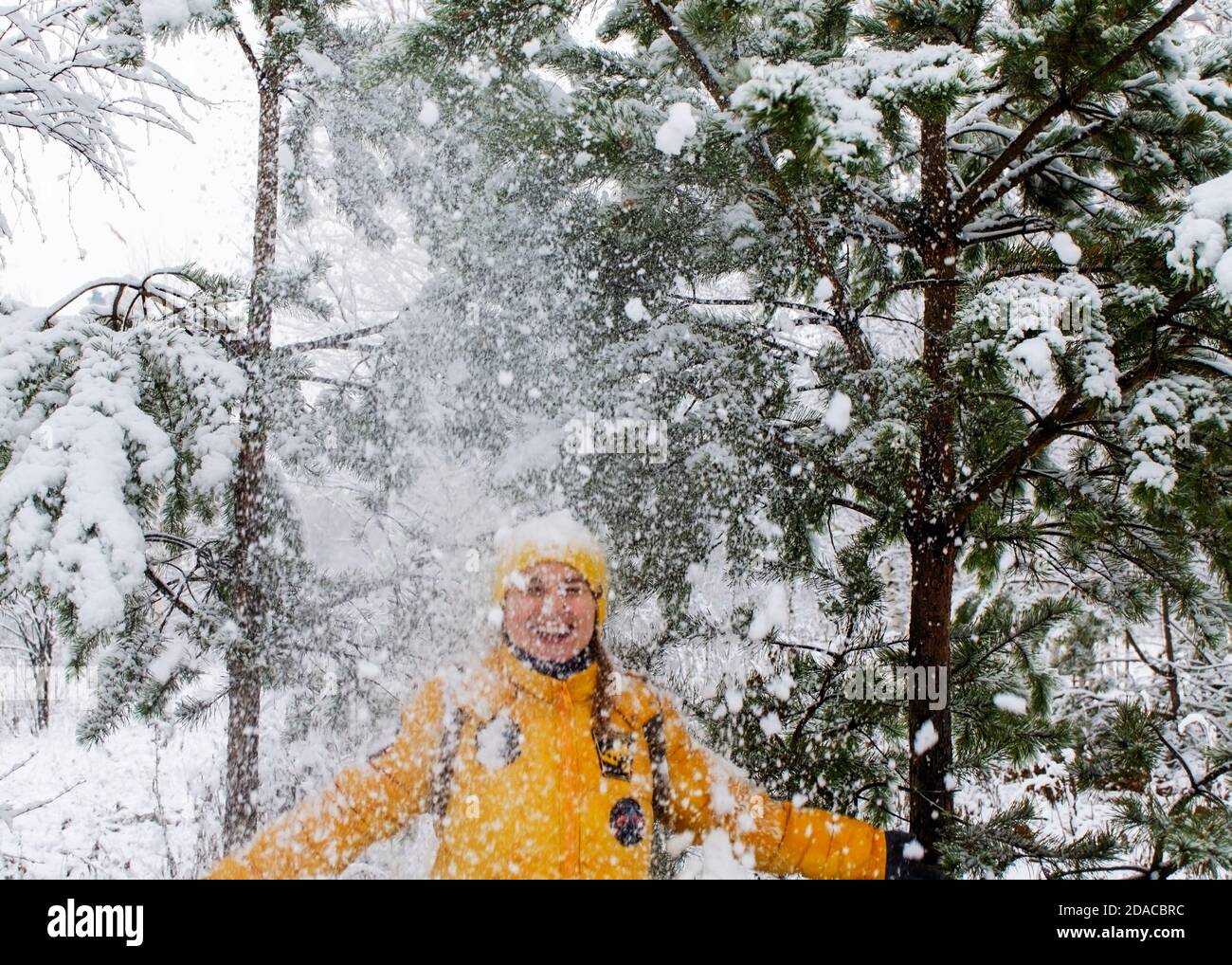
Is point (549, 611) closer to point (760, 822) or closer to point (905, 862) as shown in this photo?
point (760, 822)

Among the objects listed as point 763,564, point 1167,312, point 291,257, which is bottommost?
point 763,564

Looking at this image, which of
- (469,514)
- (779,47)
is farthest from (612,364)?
(469,514)

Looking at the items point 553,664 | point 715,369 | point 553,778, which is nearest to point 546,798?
point 553,778

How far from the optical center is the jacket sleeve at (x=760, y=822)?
226cm

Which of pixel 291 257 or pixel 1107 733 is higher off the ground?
pixel 291 257

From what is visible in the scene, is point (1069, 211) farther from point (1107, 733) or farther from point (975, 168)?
point (1107, 733)

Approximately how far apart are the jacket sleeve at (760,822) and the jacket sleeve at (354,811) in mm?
765

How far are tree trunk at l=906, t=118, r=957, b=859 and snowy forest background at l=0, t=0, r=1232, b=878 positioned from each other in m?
0.02

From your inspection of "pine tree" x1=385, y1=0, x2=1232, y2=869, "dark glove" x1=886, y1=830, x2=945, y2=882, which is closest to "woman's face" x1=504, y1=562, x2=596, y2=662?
"pine tree" x1=385, y1=0, x2=1232, y2=869

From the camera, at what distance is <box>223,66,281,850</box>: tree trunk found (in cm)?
327

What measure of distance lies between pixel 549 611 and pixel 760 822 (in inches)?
37.0

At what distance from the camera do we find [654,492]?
2.77 meters

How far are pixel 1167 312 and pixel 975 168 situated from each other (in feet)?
5.65

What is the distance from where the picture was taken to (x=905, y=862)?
7.36ft
